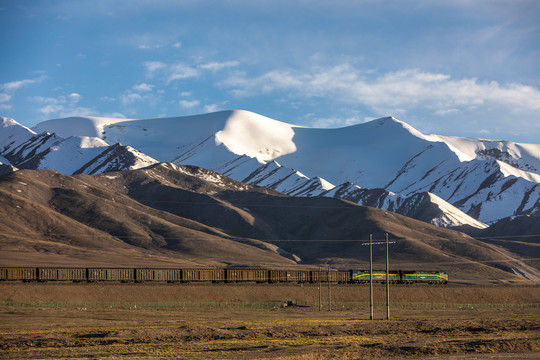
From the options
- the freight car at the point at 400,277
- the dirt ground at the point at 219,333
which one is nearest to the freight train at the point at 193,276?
the freight car at the point at 400,277

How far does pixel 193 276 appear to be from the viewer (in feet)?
346

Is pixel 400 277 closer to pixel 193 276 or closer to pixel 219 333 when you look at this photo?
pixel 193 276

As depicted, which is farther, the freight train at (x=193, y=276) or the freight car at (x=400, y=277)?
the freight car at (x=400, y=277)

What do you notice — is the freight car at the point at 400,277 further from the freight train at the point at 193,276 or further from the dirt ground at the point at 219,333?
the dirt ground at the point at 219,333

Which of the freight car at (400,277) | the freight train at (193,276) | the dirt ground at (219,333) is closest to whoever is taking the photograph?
the dirt ground at (219,333)

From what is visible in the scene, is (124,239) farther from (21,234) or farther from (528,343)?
(528,343)

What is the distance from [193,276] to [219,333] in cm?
5515

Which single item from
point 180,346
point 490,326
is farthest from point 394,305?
point 180,346

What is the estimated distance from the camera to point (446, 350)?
4119cm

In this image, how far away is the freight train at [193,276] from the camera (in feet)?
317

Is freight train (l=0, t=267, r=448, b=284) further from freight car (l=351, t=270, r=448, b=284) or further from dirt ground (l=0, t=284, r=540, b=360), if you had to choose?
dirt ground (l=0, t=284, r=540, b=360)

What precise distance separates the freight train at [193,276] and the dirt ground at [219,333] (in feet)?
26.4

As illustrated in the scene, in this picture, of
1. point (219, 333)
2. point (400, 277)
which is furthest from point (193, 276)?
point (219, 333)

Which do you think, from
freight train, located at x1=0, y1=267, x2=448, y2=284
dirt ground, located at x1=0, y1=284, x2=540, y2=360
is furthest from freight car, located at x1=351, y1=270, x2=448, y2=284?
dirt ground, located at x1=0, y1=284, x2=540, y2=360
